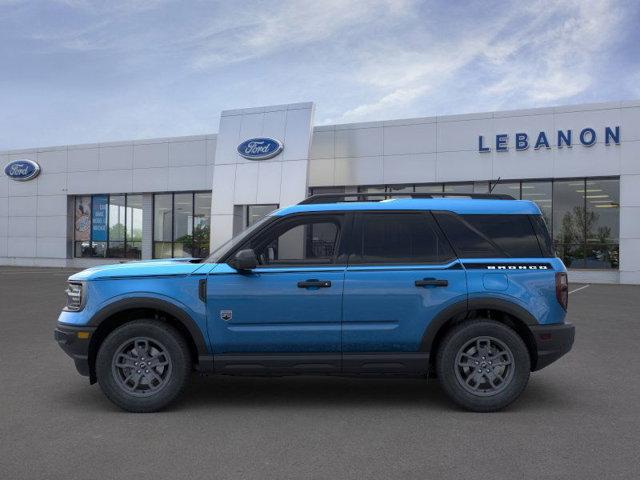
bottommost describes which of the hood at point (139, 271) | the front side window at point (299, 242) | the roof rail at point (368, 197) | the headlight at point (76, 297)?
the headlight at point (76, 297)

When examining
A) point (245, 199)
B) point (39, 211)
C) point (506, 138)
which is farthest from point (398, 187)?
point (39, 211)

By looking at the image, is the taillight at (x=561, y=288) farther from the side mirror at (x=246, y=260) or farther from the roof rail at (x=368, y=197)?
the side mirror at (x=246, y=260)

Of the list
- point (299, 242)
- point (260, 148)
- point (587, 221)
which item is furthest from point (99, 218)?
point (299, 242)

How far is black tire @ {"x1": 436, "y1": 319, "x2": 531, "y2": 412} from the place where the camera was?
524cm

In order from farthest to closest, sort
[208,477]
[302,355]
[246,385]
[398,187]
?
[398,187]
[246,385]
[302,355]
[208,477]

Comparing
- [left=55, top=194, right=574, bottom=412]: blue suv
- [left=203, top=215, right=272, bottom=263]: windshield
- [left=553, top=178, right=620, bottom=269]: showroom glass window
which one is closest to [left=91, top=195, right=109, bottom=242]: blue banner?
[left=553, top=178, right=620, bottom=269]: showroom glass window

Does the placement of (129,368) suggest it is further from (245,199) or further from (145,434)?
(245,199)

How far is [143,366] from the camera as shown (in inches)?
209

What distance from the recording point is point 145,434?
4656 millimetres

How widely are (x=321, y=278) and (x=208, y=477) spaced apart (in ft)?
6.54

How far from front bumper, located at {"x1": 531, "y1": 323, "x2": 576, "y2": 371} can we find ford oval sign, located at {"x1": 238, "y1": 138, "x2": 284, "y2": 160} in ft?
67.3

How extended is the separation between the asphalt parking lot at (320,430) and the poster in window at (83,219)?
26.1 m

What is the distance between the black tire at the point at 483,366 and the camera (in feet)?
17.2

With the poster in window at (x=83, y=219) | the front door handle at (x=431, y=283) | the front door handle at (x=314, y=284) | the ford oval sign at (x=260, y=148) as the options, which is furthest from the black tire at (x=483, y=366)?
the poster in window at (x=83, y=219)
